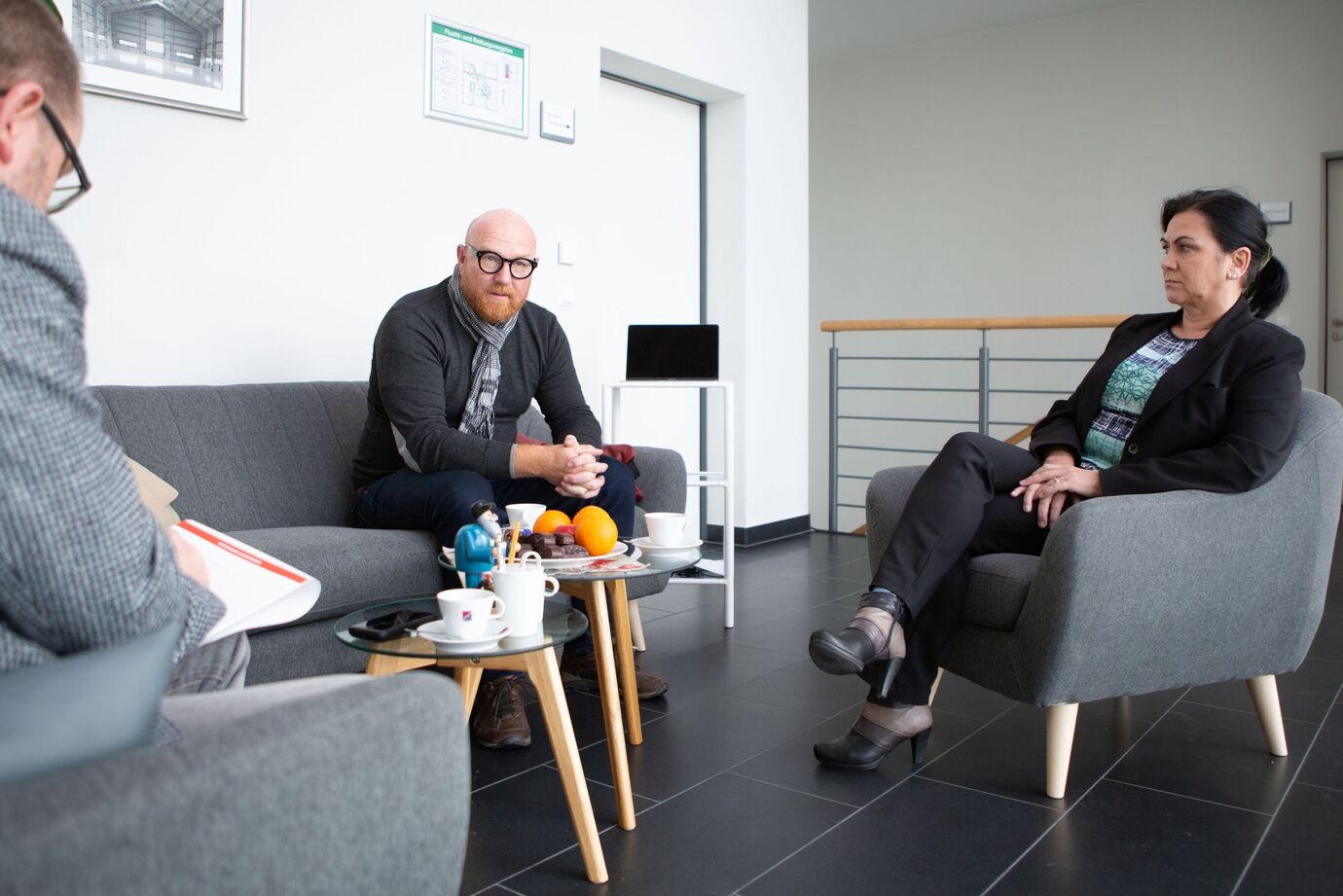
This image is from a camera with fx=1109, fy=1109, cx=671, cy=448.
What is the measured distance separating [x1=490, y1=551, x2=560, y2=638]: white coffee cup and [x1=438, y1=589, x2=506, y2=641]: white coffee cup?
0.04 meters

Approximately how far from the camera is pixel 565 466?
246cm

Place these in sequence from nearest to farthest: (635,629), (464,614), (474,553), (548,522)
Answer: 1. (464,614)
2. (474,553)
3. (548,522)
4. (635,629)

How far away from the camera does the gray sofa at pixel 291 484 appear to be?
2227 millimetres

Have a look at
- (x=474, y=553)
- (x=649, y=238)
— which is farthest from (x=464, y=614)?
(x=649, y=238)

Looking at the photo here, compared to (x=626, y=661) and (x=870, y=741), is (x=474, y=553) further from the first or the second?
(x=870, y=741)

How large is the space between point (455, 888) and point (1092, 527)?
1.40m

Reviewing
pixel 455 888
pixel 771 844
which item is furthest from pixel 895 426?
pixel 455 888

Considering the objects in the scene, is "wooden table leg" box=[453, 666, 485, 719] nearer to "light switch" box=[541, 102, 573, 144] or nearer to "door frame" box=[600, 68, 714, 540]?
"light switch" box=[541, 102, 573, 144]

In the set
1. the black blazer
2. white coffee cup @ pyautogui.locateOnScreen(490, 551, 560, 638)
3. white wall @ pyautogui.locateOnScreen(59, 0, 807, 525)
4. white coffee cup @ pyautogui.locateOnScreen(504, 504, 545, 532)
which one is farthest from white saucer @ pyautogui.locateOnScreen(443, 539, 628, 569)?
white wall @ pyautogui.locateOnScreen(59, 0, 807, 525)

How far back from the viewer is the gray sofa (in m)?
2.23

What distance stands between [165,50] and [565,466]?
1445mm

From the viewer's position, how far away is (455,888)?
0.84m

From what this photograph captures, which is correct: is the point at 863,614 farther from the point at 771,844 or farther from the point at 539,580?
the point at 539,580

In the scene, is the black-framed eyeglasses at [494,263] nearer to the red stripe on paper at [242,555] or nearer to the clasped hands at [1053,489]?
the clasped hands at [1053,489]
